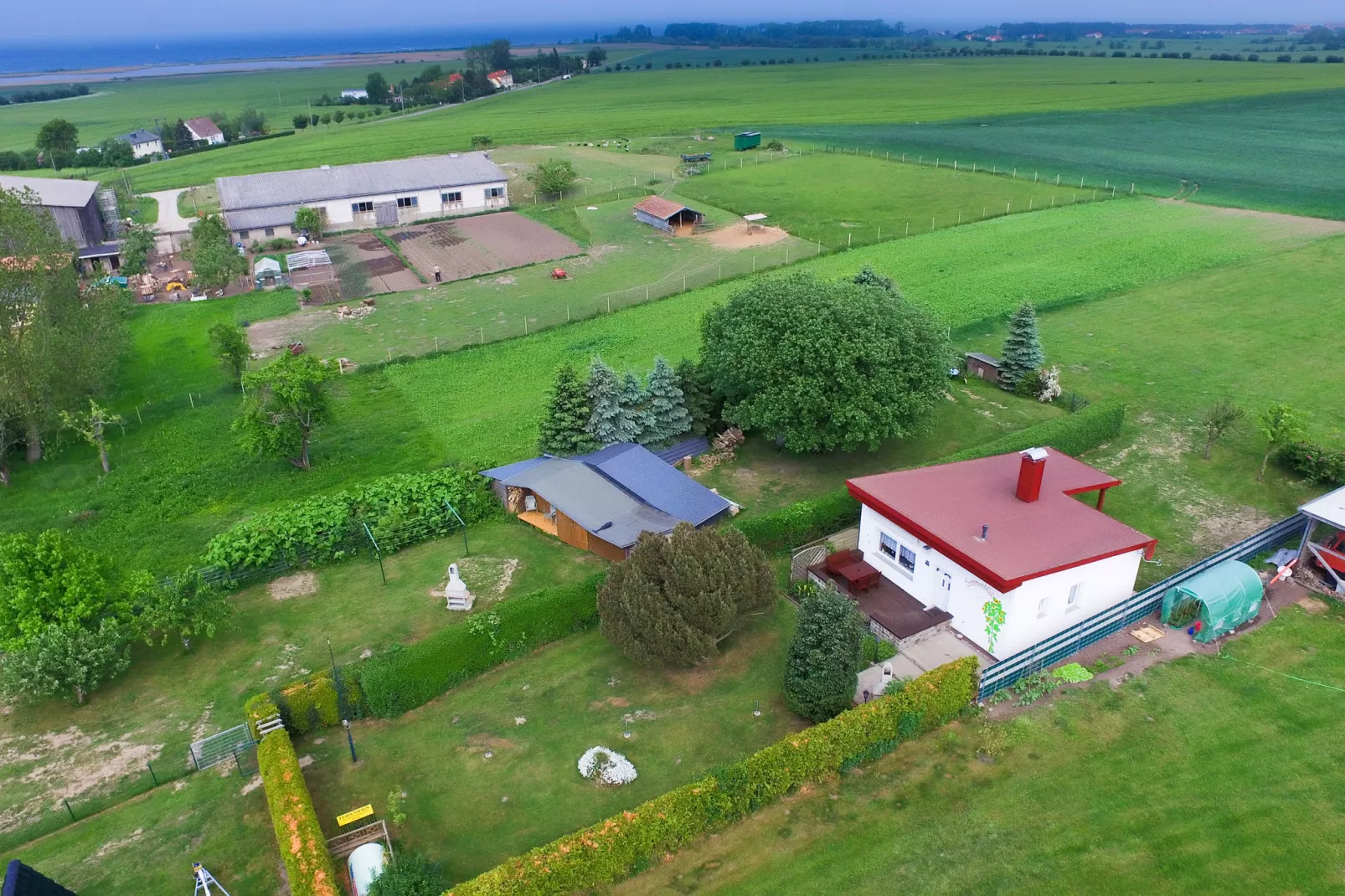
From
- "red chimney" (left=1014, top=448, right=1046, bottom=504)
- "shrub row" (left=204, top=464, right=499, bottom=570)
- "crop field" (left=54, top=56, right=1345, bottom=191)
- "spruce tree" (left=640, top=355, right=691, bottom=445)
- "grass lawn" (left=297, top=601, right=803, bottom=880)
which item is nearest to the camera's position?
"grass lawn" (left=297, top=601, right=803, bottom=880)

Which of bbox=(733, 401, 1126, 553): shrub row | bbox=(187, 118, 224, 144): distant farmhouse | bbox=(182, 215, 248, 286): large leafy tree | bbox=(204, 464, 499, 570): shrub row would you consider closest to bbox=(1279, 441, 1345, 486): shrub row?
bbox=(733, 401, 1126, 553): shrub row

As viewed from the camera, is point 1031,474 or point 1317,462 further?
point 1317,462

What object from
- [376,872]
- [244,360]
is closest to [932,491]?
[376,872]

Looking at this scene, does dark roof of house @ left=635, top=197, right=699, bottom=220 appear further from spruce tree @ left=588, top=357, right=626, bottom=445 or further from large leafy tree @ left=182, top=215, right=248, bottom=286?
spruce tree @ left=588, top=357, right=626, bottom=445

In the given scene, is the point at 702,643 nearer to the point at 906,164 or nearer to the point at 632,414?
the point at 632,414

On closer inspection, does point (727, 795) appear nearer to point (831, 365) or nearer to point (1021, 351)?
point (831, 365)

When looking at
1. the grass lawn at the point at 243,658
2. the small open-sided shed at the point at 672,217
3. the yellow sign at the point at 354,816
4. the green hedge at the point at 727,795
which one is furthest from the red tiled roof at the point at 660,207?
the yellow sign at the point at 354,816

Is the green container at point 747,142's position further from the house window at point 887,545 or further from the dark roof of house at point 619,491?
the house window at point 887,545

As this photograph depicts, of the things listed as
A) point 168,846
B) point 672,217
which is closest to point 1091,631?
point 168,846
